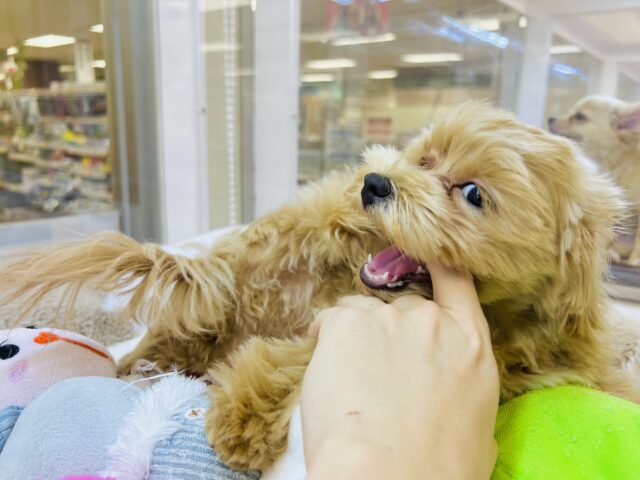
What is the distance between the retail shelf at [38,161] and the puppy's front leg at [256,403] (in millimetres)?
1962

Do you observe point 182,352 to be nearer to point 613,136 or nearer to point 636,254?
point 636,254

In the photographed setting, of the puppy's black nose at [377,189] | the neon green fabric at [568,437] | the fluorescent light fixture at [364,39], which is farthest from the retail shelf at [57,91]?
the neon green fabric at [568,437]

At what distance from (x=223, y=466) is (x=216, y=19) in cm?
194

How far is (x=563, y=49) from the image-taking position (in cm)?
182

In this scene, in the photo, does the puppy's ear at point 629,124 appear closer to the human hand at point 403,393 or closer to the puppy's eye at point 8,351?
the human hand at point 403,393

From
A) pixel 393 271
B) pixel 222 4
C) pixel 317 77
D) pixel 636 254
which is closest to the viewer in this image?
pixel 393 271

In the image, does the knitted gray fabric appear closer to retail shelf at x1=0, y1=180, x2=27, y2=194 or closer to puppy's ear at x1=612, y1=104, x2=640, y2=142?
puppy's ear at x1=612, y1=104, x2=640, y2=142

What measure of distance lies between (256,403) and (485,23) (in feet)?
7.33

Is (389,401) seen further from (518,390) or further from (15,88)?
(15,88)

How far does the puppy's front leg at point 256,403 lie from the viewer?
60cm

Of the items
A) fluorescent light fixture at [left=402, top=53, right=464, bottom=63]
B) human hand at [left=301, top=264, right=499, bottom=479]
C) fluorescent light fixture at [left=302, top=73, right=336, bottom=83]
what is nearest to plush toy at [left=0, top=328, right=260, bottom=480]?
human hand at [left=301, top=264, right=499, bottom=479]

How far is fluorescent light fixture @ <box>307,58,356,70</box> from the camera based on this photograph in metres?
2.53

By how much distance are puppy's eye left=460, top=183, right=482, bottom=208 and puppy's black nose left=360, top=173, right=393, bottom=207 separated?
10cm

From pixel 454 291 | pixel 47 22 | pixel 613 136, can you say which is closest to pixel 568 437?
pixel 454 291
